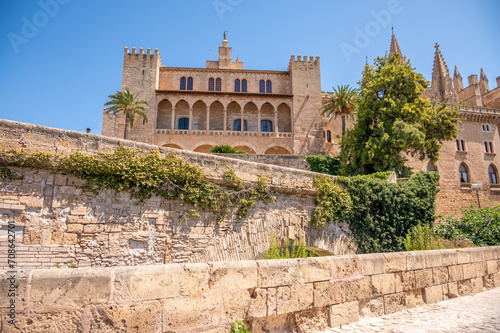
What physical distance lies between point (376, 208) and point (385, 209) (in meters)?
0.46

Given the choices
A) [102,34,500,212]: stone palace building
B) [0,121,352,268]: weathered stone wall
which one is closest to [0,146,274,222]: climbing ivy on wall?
[0,121,352,268]: weathered stone wall

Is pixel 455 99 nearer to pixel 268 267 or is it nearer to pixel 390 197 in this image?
pixel 390 197

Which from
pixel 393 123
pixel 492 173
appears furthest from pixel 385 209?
pixel 492 173

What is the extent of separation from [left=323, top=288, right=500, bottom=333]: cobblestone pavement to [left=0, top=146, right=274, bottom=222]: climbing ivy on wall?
4349 millimetres

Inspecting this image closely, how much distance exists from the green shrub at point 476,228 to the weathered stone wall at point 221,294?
838 cm

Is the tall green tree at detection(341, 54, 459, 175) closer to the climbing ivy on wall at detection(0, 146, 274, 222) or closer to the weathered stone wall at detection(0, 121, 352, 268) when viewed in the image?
the weathered stone wall at detection(0, 121, 352, 268)

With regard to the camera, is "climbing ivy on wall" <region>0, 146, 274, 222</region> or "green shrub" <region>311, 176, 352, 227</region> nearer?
"climbing ivy on wall" <region>0, 146, 274, 222</region>

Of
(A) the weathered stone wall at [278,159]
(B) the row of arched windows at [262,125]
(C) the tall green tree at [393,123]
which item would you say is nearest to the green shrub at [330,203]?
(A) the weathered stone wall at [278,159]

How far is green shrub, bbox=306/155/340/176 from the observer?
2520 centimetres

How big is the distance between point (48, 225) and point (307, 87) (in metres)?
36.5

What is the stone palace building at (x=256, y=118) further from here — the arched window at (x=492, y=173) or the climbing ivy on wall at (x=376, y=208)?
the climbing ivy on wall at (x=376, y=208)

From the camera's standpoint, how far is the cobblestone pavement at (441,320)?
15.0ft

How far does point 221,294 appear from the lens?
147 inches

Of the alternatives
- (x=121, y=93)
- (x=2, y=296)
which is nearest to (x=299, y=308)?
(x=2, y=296)
